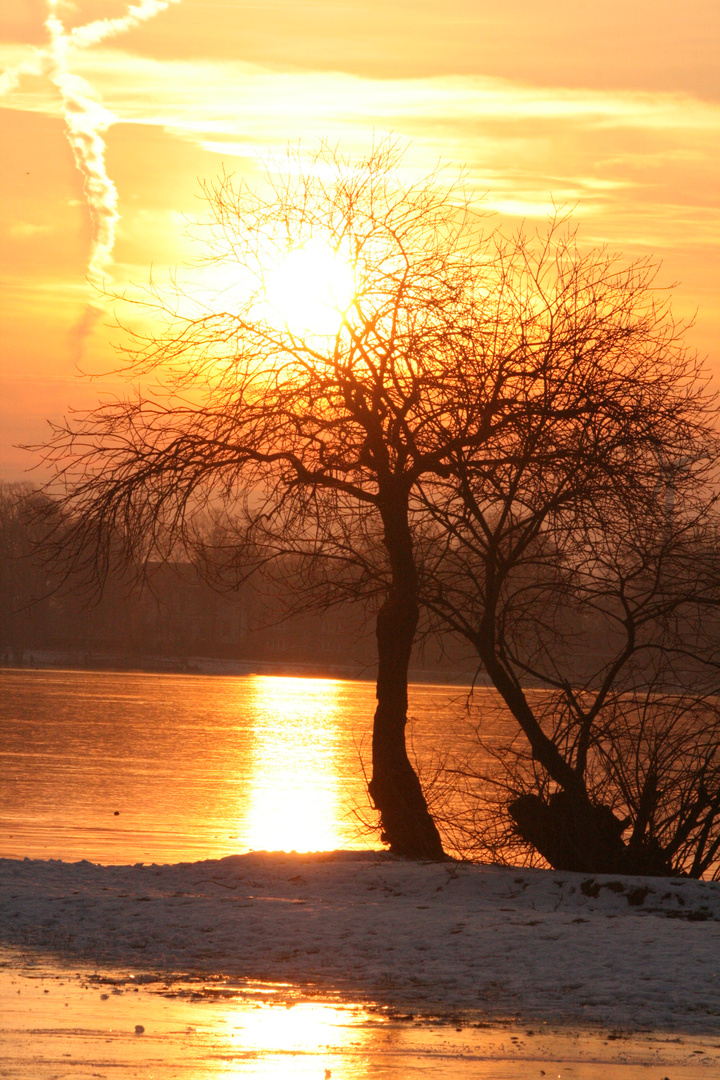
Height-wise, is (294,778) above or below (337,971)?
below

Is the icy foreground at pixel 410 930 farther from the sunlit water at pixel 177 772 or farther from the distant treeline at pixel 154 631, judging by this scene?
the distant treeline at pixel 154 631

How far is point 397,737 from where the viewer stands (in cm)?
1315

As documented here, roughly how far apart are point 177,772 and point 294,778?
2784 millimetres

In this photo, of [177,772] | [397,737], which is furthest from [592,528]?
[177,772]

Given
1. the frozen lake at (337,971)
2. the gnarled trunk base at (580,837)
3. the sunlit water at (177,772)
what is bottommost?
the sunlit water at (177,772)

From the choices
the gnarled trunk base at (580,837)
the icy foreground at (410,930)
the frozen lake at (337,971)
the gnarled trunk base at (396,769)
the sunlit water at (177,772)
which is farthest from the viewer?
the sunlit water at (177,772)

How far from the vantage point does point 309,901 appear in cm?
1088

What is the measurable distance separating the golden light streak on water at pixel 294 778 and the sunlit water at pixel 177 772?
4 centimetres

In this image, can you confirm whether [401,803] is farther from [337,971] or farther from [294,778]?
[294,778]

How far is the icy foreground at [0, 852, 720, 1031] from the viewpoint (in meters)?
8.21

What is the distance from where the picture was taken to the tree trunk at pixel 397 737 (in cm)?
1282

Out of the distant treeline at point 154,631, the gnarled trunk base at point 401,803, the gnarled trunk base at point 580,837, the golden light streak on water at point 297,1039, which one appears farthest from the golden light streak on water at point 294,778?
the distant treeline at point 154,631

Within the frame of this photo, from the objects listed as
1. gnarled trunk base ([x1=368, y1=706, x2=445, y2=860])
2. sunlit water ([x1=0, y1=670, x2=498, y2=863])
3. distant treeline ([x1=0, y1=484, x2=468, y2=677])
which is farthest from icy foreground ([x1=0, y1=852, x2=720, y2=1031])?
distant treeline ([x1=0, y1=484, x2=468, y2=677])

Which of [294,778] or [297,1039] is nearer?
[297,1039]
